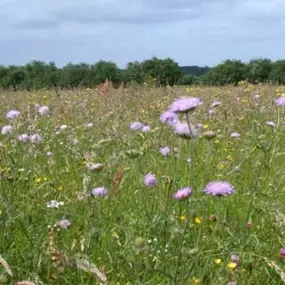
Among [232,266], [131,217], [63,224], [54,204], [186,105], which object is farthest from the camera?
[131,217]

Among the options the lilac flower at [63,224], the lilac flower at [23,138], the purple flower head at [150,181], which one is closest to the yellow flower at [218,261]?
the purple flower head at [150,181]

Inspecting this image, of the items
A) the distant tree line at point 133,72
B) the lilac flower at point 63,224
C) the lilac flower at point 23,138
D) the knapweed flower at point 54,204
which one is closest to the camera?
the lilac flower at point 63,224

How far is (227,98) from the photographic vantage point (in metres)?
5.83

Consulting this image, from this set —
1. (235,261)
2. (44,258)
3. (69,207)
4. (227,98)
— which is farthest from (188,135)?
(227,98)

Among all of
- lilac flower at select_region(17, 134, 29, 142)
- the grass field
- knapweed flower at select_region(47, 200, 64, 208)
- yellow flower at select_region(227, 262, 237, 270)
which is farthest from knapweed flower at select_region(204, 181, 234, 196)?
lilac flower at select_region(17, 134, 29, 142)

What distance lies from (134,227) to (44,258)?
15.8 inches

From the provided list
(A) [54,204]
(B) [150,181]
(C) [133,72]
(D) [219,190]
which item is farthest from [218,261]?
(C) [133,72]

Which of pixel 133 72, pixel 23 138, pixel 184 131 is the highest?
pixel 184 131

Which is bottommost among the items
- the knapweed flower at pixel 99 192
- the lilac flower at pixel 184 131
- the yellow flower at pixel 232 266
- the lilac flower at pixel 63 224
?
the yellow flower at pixel 232 266

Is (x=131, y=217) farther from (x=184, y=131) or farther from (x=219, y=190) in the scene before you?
(x=184, y=131)

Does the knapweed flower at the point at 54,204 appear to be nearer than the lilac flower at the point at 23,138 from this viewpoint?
Yes

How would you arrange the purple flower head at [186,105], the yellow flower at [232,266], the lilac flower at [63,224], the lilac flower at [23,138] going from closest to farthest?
1. the purple flower head at [186,105]
2. the yellow flower at [232,266]
3. the lilac flower at [63,224]
4. the lilac flower at [23,138]

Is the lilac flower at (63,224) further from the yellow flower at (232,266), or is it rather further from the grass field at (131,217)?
the yellow flower at (232,266)

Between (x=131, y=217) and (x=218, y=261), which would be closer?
(x=218, y=261)
